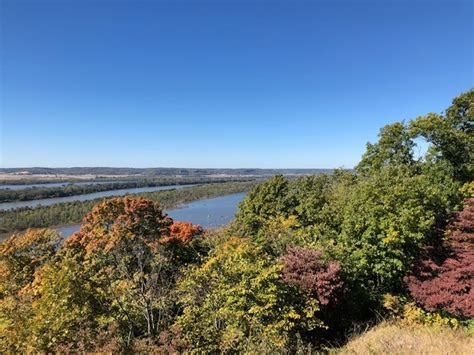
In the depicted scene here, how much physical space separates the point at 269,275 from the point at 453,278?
6.81m

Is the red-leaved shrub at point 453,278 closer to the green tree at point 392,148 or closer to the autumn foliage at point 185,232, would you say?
the green tree at point 392,148

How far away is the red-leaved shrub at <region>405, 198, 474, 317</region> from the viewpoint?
11.1m

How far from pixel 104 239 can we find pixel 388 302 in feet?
33.8

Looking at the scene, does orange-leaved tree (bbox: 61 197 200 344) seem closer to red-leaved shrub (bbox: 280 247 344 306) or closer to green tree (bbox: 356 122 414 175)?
red-leaved shrub (bbox: 280 247 344 306)

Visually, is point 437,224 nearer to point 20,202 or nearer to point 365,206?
point 365,206

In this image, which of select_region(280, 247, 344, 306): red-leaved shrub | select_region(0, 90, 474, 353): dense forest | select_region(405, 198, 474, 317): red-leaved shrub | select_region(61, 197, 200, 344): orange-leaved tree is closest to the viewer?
select_region(0, 90, 474, 353): dense forest

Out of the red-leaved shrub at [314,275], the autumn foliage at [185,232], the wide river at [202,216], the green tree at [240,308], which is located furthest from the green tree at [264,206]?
the wide river at [202,216]

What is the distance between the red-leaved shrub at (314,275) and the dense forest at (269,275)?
0.13ft

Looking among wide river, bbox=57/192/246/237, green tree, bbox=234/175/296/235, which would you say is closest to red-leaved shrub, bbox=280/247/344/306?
green tree, bbox=234/175/296/235

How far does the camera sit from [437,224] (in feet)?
46.7

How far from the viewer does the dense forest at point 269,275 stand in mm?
7715

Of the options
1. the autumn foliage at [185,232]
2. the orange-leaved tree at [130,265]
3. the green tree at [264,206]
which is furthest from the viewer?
the autumn foliage at [185,232]

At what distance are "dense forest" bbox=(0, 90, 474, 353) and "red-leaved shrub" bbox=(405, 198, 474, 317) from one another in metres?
0.04

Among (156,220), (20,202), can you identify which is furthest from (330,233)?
(20,202)
